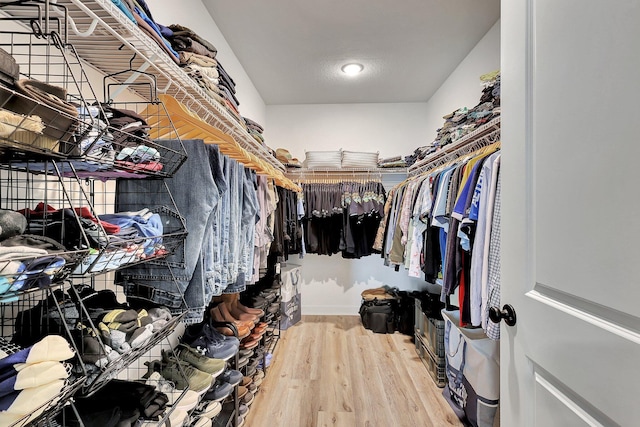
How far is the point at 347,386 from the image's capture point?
7.67 ft

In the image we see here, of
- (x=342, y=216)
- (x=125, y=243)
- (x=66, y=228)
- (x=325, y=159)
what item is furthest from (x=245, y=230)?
(x=325, y=159)

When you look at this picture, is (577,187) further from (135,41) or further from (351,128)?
(351,128)

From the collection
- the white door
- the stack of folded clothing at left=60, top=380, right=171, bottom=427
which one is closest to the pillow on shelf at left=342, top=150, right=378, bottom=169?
the white door

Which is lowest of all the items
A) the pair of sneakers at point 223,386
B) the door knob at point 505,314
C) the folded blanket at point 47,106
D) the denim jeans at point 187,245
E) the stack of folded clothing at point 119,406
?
the pair of sneakers at point 223,386

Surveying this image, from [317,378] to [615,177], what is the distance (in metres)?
2.40

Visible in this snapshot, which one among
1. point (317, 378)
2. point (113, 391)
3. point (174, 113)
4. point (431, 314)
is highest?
point (174, 113)

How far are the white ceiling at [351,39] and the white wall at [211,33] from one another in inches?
2.7

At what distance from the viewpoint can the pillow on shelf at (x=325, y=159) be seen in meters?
3.74

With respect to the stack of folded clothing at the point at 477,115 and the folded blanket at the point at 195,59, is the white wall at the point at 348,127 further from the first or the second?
the folded blanket at the point at 195,59

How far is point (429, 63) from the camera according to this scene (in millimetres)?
2990

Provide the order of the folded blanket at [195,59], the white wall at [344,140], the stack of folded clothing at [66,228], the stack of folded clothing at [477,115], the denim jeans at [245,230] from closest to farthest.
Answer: the stack of folded clothing at [66,228] → the folded blanket at [195,59] → the denim jeans at [245,230] → the stack of folded clothing at [477,115] → the white wall at [344,140]

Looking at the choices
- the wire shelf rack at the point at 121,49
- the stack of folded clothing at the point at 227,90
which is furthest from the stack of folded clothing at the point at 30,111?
the stack of folded clothing at the point at 227,90

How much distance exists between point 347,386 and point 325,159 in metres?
2.41

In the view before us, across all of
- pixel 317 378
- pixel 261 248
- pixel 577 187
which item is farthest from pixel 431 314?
pixel 577 187
